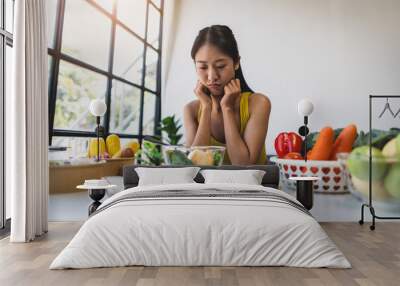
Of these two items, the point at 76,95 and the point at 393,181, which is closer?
the point at 393,181

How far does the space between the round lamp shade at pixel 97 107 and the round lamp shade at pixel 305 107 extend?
85.8 inches

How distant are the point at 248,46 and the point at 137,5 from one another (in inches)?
52.6

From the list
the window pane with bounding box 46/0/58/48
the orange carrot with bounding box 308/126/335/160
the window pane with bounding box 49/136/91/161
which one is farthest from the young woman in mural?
the window pane with bounding box 46/0/58/48

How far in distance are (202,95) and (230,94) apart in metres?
0.32

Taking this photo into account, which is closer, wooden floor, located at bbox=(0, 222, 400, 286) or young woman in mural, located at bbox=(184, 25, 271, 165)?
wooden floor, located at bbox=(0, 222, 400, 286)

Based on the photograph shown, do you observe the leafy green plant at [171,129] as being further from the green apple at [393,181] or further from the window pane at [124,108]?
the green apple at [393,181]

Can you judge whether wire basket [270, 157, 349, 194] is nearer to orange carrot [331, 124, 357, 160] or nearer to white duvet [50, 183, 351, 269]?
orange carrot [331, 124, 357, 160]

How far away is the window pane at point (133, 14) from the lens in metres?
5.86

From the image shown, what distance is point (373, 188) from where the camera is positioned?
5.55 metres

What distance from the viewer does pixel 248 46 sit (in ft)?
19.1

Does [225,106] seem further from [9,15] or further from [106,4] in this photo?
[9,15]

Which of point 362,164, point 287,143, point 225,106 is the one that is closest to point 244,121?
point 225,106

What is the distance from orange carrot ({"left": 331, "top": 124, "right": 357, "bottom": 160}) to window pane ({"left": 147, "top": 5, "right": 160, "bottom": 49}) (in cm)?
228

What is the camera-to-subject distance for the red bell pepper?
18.8 ft
